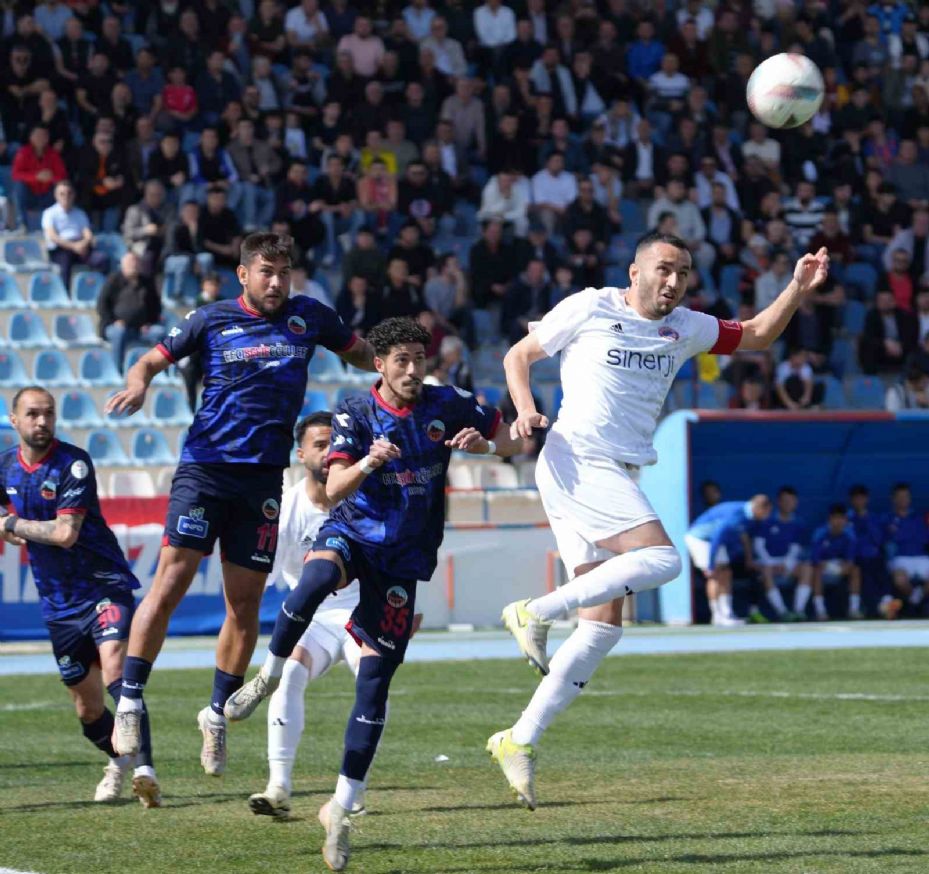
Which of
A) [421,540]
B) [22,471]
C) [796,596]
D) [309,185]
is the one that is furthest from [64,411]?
[421,540]

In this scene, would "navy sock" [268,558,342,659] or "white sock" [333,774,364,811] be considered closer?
"white sock" [333,774,364,811]

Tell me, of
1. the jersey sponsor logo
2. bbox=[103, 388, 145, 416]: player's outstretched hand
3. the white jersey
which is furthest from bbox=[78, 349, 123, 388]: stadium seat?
the jersey sponsor logo

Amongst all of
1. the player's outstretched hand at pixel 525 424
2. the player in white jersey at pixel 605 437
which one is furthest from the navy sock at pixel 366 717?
the player's outstretched hand at pixel 525 424

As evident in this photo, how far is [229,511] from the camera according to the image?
29.8 ft

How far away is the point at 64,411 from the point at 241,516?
45.2 ft

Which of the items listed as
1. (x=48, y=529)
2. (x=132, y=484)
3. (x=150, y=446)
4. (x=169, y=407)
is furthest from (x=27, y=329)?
(x=48, y=529)

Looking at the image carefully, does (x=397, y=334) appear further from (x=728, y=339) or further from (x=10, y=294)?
(x=10, y=294)

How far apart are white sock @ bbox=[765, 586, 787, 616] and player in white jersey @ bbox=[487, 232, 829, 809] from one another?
13.7m

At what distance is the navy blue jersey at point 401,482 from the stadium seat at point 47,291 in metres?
15.8

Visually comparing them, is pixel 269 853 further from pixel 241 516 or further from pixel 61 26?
pixel 61 26

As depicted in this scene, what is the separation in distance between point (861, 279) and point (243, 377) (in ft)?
63.9

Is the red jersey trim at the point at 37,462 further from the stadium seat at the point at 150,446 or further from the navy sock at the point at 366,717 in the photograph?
the stadium seat at the point at 150,446

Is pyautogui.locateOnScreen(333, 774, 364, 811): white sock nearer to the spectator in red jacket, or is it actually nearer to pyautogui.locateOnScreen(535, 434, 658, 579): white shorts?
pyautogui.locateOnScreen(535, 434, 658, 579): white shorts

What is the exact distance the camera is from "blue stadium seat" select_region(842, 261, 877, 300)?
88.6 ft
